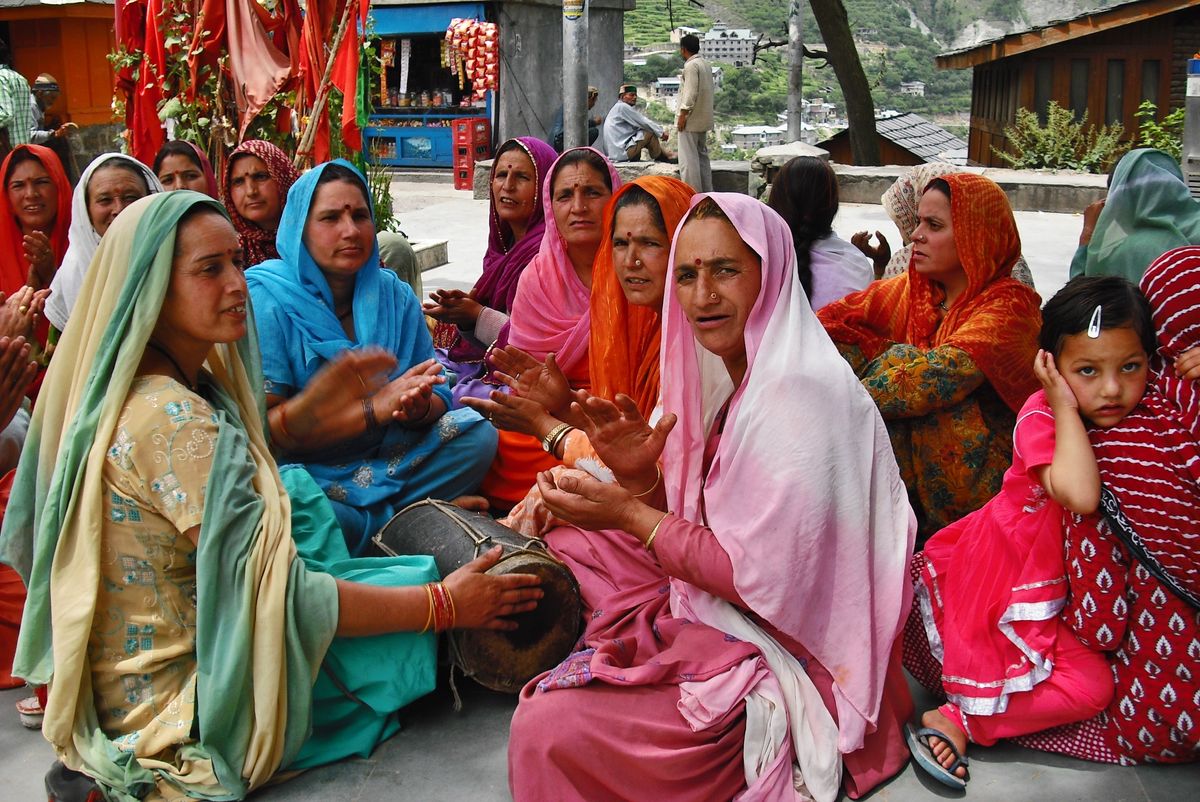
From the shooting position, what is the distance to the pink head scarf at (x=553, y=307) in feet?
14.0

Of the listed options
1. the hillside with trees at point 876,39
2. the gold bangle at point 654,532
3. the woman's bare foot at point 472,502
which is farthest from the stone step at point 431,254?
the hillside with trees at point 876,39

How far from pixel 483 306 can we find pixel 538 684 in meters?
2.76

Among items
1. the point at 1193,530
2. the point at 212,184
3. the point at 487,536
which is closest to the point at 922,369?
the point at 1193,530

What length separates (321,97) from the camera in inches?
265

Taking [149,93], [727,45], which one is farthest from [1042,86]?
[727,45]

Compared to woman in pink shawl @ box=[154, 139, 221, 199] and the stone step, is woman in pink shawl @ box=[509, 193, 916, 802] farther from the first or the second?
the stone step

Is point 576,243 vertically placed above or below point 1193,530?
above

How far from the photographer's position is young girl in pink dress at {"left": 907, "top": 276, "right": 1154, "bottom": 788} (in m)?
2.63

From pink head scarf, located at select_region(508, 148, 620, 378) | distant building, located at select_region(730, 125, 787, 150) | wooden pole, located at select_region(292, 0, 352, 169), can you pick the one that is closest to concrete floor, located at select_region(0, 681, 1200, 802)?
pink head scarf, located at select_region(508, 148, 620, 378)

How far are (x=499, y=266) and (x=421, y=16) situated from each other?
1447 centimetres

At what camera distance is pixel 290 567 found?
8.41ft

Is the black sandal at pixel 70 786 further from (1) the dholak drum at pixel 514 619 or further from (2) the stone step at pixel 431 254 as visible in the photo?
(2) the stone step at pixel 431 254

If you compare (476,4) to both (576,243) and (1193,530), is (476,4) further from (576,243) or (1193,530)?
(1193,530)

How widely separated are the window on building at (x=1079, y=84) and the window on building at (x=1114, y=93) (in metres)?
0.37
